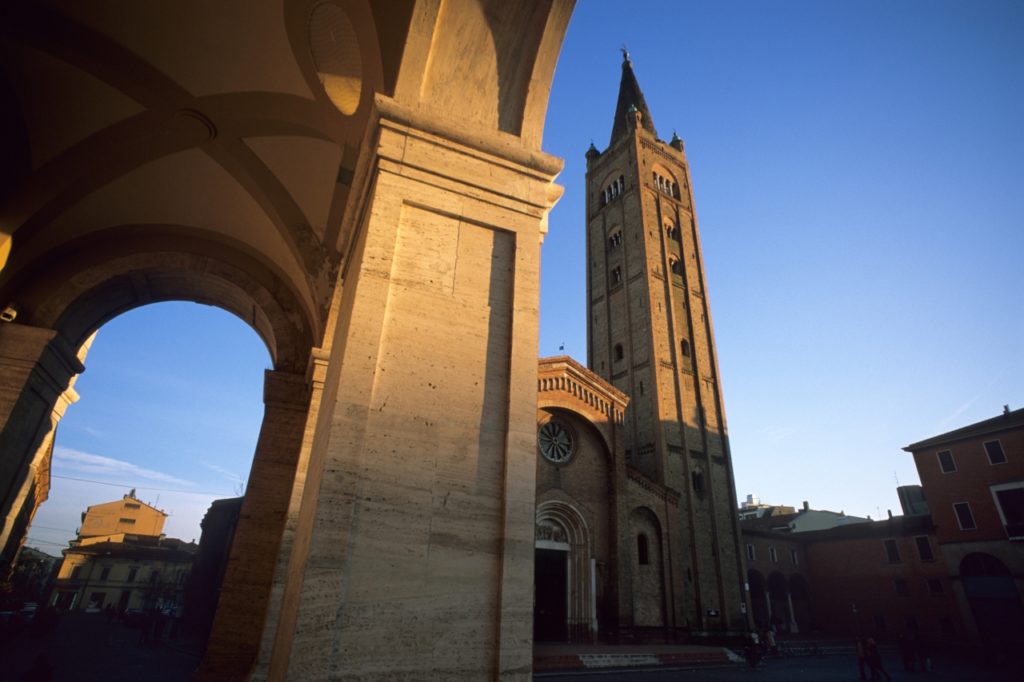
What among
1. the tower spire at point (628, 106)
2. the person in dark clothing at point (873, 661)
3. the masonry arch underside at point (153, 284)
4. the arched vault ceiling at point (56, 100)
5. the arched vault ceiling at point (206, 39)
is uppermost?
the tower spire at point (628, 106)

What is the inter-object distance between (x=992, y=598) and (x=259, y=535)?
29520 millimetres

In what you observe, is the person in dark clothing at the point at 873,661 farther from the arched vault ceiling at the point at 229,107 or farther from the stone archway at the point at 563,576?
the arched vault ceiling at the point at 229,107

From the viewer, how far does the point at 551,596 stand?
61.4 feet

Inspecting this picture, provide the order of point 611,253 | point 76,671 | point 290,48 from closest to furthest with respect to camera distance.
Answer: point 290,48 < point 76,671 < point 611,253

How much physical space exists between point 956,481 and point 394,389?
3097 centimetres

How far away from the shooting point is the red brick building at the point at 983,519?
21438 millimetres

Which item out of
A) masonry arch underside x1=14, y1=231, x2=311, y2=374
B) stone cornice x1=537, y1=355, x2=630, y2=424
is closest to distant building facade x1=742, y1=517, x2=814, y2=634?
stone cornice x1=537, y1=355, x2=630, y2=424

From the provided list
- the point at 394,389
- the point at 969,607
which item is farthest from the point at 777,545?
the point at 394,389

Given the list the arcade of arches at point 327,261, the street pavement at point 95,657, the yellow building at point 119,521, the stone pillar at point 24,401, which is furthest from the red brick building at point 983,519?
the yellow building at point 119,521

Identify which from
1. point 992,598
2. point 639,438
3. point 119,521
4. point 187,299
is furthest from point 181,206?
point 119,521

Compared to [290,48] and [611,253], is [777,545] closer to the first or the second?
[611,253]

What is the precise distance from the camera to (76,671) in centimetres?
920

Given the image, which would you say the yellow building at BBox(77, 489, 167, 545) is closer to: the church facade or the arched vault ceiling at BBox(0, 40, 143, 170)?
the church facade

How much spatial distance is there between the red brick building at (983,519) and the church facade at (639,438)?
944 cm
